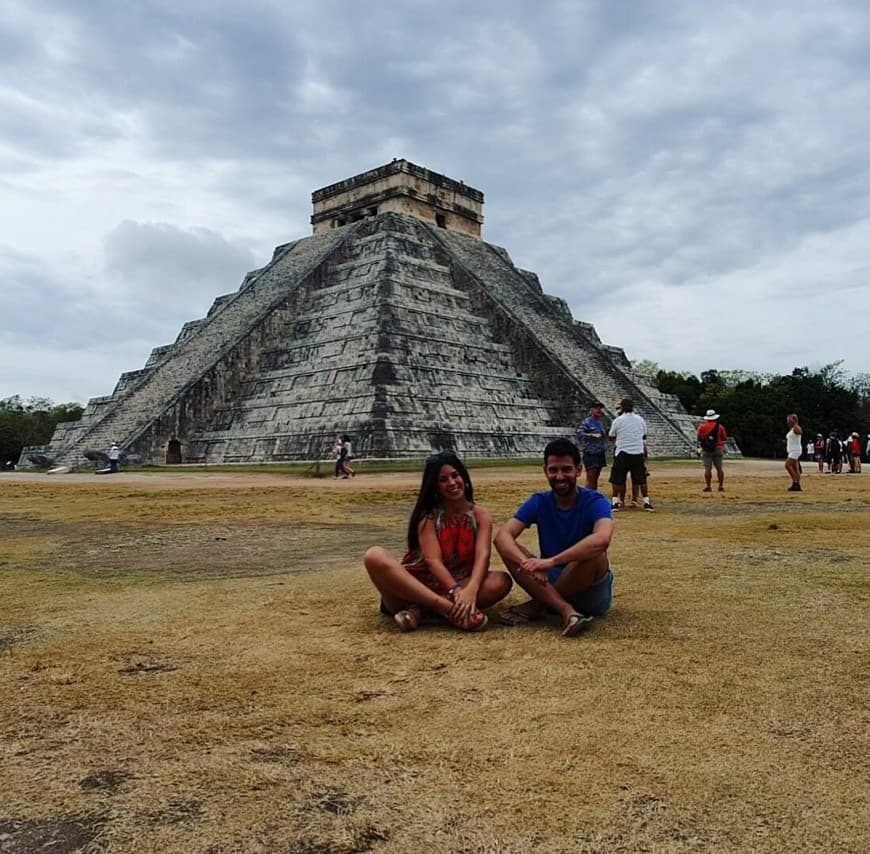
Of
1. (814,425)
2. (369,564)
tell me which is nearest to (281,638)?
(369,564)

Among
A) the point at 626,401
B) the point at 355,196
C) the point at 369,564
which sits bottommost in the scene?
the point at 369,564

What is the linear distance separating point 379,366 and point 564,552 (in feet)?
55.1

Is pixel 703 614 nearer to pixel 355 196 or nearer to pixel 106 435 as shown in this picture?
pixel 106 435

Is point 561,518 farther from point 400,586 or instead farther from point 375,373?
point 375,373

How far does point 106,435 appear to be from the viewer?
2325 cm

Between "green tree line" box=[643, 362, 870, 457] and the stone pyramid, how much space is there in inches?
557

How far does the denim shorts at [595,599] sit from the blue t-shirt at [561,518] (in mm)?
150

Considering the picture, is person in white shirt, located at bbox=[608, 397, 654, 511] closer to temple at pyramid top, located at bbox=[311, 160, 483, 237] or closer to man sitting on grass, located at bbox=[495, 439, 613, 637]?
man sitting on grass, located at bbox=[495, 439, 613, 637]

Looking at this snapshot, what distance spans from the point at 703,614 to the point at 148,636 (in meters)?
2.44

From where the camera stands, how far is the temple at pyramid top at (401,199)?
28.9 meters

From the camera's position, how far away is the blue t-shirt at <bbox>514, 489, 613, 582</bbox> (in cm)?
361

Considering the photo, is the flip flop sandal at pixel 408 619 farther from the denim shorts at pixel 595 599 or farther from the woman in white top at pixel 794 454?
the woman in white top at pixel 794 454

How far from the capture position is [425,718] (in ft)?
7.76

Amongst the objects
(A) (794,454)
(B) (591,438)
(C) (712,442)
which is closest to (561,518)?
(B) (591,438)
